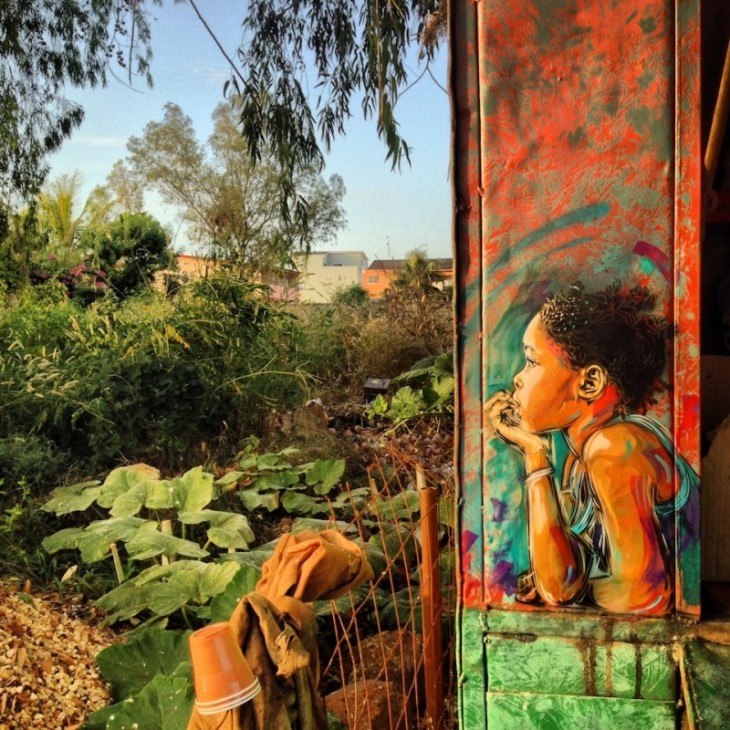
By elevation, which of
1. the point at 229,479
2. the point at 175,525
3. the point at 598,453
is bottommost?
the point at 175,525

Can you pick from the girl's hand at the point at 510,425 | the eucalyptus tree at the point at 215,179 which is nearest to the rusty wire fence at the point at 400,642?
the girl's hand at the point at 510,425

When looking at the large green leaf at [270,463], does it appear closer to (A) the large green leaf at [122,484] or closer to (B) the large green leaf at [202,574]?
(A) the large green leaf at [122,484]

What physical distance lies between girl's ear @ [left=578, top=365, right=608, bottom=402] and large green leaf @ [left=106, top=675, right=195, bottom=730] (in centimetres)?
157

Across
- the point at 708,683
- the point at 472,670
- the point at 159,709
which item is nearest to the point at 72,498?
the point at 159,709

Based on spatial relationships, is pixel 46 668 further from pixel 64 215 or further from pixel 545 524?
pixel 64 215

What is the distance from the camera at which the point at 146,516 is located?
4.54 meters

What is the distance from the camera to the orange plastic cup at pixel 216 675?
3.90 feet

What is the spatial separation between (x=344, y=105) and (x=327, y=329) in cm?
459

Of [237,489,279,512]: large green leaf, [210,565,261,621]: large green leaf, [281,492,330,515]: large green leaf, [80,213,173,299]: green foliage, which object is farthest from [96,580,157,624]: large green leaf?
[80,213,173,299]: green foliage

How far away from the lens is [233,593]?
9.85ft

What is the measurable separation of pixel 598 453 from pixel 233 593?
1.83 meters

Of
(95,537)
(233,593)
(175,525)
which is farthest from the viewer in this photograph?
(175,525)

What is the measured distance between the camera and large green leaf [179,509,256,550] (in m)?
3.82

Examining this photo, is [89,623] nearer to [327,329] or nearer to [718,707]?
[718,707]
